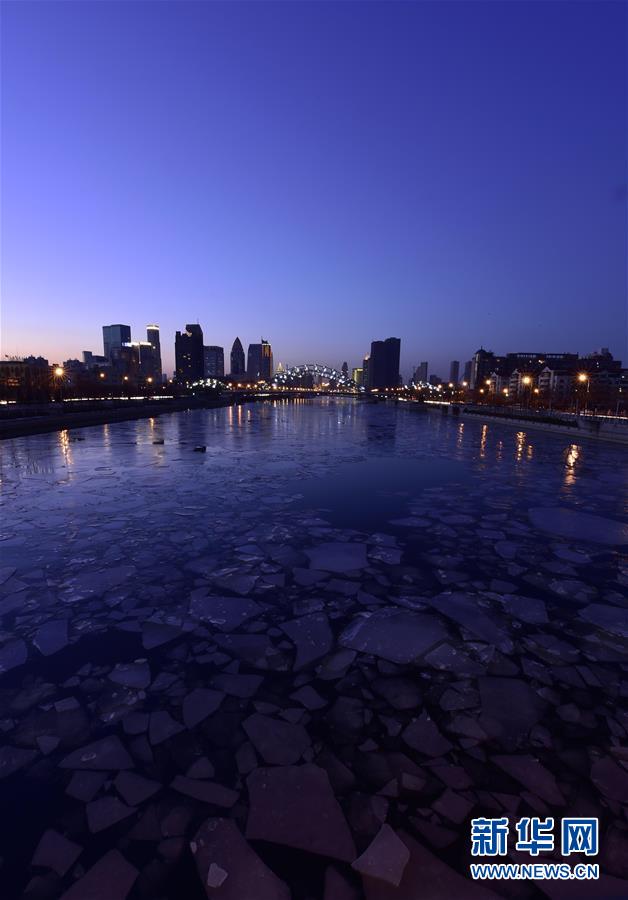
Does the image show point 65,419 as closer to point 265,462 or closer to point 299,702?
point 265,462

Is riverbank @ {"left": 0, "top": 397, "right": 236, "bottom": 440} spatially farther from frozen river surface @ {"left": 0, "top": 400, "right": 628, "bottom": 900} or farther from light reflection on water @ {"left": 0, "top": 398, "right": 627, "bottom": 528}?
frozen river surface @ {"left": 0, "top": 400, "right": 628, "bottom": 900}

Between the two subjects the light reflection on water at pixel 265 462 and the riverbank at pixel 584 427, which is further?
the riverbank at pixel 584 427

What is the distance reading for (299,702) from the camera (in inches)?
143

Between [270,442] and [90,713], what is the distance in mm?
19985

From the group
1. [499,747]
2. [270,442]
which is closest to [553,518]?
[499,747]

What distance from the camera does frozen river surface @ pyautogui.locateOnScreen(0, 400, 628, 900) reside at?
2451 millimetres

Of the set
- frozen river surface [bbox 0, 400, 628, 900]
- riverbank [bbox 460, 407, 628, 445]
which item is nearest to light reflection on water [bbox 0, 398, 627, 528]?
riverbank [bbox 460, 407, 628, 445]

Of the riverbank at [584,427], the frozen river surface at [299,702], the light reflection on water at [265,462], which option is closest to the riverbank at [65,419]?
the light reflection on water at [265,462]

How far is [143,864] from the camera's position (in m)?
2.39

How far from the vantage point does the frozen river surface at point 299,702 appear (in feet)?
8.04

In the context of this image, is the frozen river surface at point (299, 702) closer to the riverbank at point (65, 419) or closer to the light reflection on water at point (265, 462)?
the light reflection on water at point (265, 462)

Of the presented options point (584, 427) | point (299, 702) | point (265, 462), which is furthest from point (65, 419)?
point (584, 427)

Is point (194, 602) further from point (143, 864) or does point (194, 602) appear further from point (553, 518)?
point (553, 518)

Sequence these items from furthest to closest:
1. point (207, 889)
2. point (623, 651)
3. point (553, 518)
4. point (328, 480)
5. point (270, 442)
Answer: point (270, 442), point (328, 480), point (553, 518), point (623, 651), point (207, 889)
